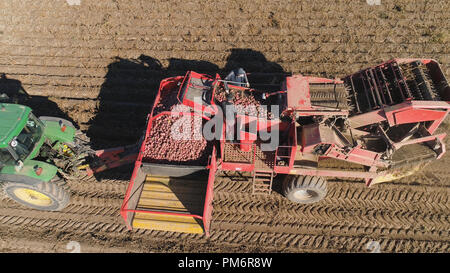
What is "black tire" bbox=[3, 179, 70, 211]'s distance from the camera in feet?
20.6

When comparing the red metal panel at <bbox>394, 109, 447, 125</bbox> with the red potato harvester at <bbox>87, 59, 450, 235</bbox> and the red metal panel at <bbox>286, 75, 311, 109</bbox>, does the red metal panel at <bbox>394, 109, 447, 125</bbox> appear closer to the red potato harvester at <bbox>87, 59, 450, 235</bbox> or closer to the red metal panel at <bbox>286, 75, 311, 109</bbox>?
the red potato harvester at <bbox>87, 59, 450, 235</bbox>

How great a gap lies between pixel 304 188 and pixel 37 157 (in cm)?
649

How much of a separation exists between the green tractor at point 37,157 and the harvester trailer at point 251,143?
23 mm

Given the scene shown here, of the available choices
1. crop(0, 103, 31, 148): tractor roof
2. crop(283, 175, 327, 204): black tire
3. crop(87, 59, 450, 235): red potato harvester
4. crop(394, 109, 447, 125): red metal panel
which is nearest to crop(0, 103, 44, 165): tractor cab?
crop(0, 103, 31, 148): tractor roof

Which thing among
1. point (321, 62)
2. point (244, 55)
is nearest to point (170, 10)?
point (244, 55)

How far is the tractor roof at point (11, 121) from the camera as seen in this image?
18.9ft

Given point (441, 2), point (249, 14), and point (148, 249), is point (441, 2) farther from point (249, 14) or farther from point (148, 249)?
Result: point (148, 249)

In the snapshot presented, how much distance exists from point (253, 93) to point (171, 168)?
112 inches

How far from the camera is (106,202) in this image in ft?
24.2

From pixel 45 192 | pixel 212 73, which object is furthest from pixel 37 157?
pixel 212 73

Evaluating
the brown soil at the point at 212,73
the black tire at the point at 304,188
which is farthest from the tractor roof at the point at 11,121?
the black tire at the point at 304,188

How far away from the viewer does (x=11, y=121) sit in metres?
6.00

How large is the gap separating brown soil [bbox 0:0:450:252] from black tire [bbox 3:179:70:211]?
1.24 feet

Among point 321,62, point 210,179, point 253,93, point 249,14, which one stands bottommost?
point 210,179
